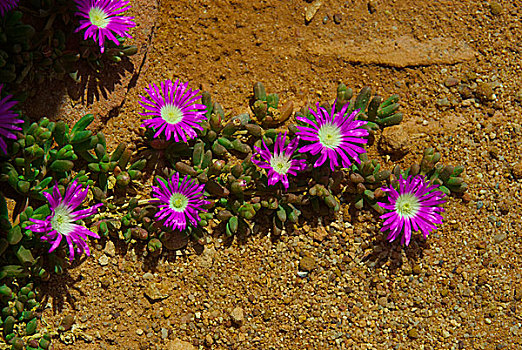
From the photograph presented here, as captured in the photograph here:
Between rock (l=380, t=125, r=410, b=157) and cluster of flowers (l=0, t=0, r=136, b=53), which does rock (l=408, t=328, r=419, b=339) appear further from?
cluster of flowers (l=0, t=0, r=136, b=53)

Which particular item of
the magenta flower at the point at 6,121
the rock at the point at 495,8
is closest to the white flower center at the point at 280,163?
the magenta flower at the point at 6,121

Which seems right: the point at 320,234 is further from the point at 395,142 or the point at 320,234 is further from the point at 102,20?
the point at 102,20

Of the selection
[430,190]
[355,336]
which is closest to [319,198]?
[430,190]

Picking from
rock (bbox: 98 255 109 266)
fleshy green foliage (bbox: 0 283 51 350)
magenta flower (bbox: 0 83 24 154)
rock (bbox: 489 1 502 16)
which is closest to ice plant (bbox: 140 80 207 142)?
magenta flower (bbox: 0 83 24 154)

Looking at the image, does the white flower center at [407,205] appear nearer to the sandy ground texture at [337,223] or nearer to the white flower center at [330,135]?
the sandy ground texture at [337,223]

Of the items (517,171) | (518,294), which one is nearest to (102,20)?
(517,171)
